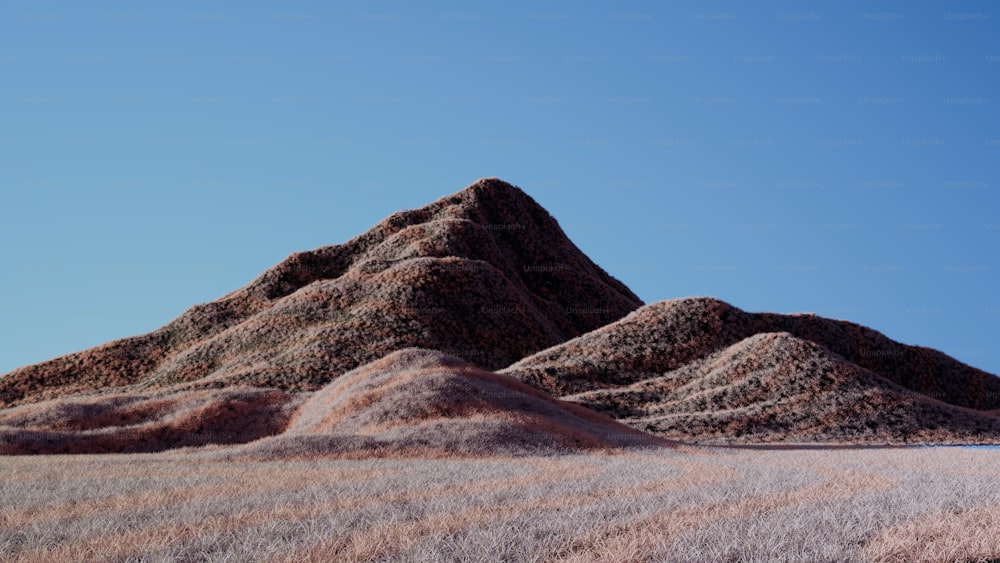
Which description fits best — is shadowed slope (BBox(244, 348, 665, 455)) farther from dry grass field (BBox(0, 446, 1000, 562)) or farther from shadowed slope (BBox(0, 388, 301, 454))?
dry grass field (BBox(0, 446, 1000, 562))

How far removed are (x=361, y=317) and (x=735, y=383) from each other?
2244cm

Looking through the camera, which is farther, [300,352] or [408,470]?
[300,352]

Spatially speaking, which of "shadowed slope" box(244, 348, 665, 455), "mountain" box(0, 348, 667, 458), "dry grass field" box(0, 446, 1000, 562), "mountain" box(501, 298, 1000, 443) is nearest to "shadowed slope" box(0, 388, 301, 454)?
"mountain" box(0, 348, 667, 458)

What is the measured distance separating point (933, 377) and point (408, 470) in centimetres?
4809

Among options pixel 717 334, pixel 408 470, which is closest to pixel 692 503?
pixel 408 470

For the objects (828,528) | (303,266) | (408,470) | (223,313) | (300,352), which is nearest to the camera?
(828,528)

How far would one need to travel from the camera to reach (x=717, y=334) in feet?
142

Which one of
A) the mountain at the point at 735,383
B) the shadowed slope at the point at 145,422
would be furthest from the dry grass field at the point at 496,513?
the mountain at the point at 735,383

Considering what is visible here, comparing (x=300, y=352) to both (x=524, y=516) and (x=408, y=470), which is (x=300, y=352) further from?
(x=524, y=516)

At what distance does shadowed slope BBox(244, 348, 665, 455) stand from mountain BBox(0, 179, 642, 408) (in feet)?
38.9

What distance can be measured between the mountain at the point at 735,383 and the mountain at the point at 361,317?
8.13 m

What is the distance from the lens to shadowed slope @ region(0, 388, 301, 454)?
24.5 metres

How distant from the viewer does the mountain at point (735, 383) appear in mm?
31812

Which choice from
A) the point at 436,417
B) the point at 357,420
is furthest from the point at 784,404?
the point at 357,420
